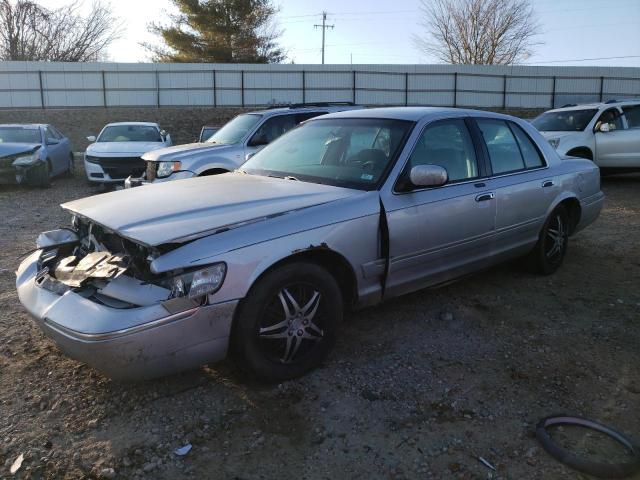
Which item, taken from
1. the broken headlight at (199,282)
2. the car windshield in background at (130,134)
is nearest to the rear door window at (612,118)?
the car windshield in background at (130,134)

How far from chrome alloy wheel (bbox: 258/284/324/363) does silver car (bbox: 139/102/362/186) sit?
17.0ft

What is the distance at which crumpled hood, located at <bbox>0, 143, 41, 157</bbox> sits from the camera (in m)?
11.9

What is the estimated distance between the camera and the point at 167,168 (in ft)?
26.8

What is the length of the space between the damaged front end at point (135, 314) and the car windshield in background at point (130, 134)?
10.7 metres

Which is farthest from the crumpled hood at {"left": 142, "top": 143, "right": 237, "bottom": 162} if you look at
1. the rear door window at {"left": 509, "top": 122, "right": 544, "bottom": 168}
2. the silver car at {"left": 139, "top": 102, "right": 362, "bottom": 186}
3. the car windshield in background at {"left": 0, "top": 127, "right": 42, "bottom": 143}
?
the car windshield in background at {"left": 0, "top": 127, "right": 42, "bottom": 143}

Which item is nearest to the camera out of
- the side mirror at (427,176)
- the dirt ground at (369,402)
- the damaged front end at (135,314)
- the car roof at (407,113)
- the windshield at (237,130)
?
the dirt ground at (369,402)

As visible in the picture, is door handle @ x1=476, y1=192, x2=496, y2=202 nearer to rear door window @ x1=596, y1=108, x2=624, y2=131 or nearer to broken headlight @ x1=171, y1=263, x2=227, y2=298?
broken headlight @ x1=171, y1=263, x2=227, y2=298

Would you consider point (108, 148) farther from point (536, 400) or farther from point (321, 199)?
point (536, 400)

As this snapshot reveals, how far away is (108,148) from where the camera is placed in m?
12.2

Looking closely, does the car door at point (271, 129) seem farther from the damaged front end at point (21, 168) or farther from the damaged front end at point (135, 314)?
the damaged front end at point (21, 168)

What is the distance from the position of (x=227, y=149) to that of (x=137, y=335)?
5.98 m

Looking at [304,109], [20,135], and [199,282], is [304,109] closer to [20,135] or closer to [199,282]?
[199,282]

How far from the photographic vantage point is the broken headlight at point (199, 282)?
2.89 m

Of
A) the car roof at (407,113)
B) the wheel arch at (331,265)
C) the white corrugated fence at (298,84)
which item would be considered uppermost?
the white corrugated fence at (298,84)
